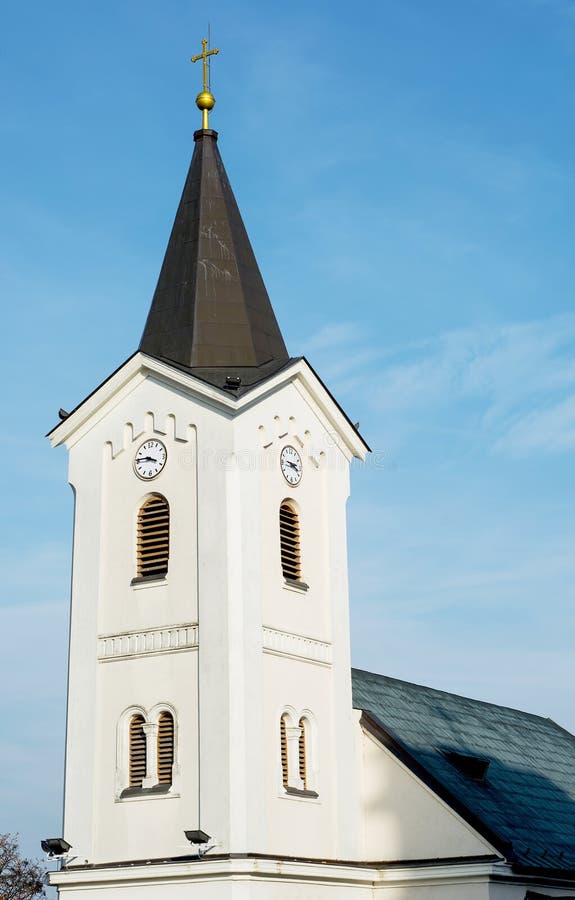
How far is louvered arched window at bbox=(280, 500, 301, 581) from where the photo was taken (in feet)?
102

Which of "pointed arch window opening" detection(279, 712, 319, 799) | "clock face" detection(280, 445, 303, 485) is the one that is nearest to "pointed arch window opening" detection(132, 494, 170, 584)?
"clock face" detection(280, 445, 303, 485)

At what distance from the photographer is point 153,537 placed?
3028cm

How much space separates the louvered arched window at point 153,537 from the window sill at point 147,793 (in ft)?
14.5

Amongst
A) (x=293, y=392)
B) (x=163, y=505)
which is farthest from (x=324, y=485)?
(x=163, y=505)

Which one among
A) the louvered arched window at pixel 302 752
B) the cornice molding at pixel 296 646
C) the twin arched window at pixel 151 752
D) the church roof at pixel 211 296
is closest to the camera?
the twin arched window at pixel 151 752

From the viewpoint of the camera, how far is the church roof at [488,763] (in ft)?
103

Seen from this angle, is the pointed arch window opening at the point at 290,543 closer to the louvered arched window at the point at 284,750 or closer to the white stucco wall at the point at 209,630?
the white stucco wall at the point at 209,630

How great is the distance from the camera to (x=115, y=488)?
102 feet

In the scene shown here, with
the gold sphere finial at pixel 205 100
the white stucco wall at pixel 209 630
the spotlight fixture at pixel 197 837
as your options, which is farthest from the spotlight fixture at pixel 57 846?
the gold sphere finial at pixel 205 100

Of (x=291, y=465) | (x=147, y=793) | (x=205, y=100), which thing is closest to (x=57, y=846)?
(x=147, y=793)

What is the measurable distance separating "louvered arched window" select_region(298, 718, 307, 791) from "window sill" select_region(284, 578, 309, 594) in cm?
282

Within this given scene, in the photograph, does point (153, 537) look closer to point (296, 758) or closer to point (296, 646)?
point (296, 646)

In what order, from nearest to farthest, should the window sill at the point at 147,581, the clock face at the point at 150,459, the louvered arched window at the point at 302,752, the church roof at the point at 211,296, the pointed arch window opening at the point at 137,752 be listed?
the pointed arch window opening at the point at 137,752
the window sill at the point at 147,581
the louvered arched window at the point at 302,752
the clock face at the point at 150,459
the church roof at the point at 211,296

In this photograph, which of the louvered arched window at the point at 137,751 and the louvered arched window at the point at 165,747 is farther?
the louvered arched window at the point at 137,751
